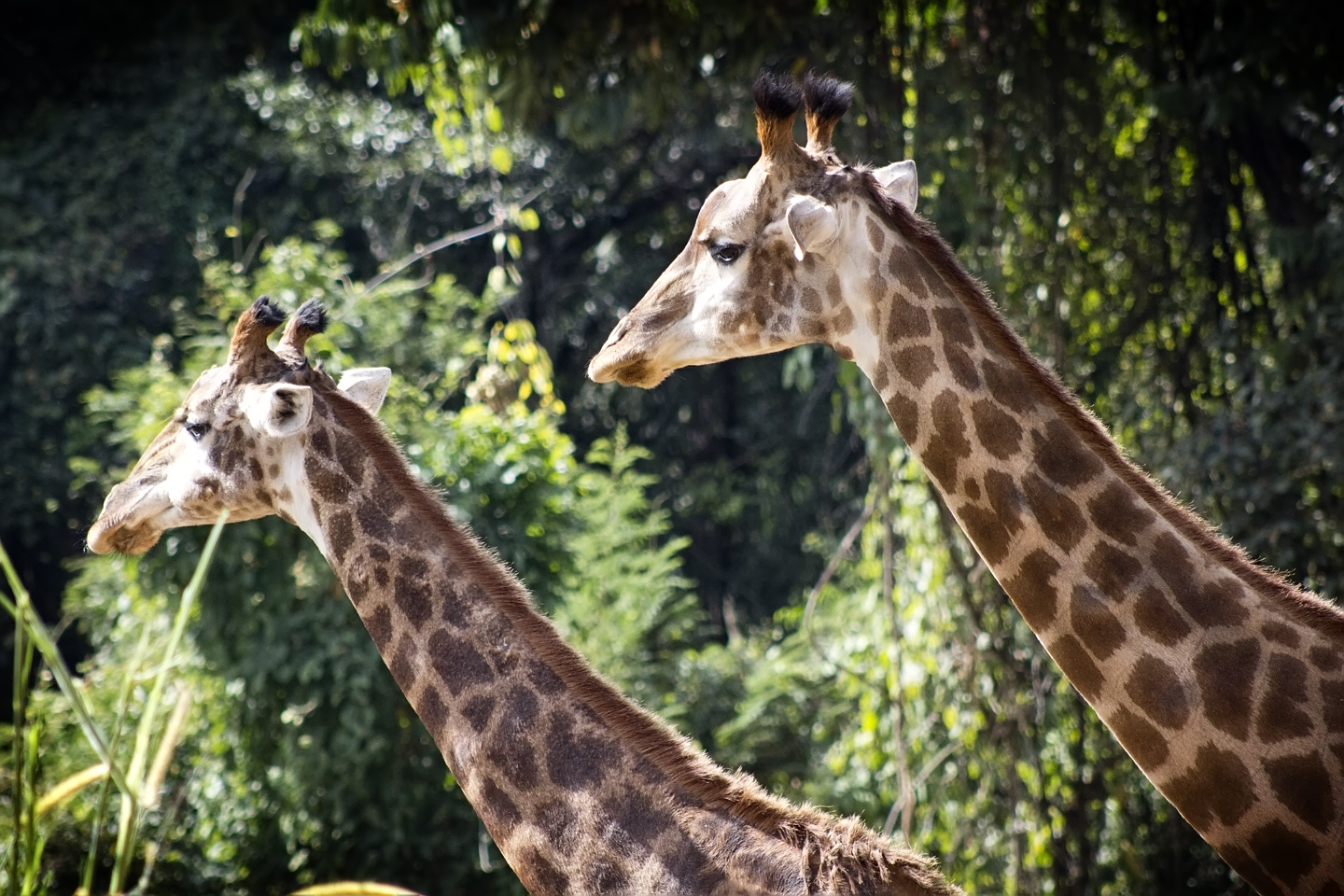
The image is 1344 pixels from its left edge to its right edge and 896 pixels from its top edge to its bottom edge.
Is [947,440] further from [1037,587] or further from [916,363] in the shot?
[1037,587]

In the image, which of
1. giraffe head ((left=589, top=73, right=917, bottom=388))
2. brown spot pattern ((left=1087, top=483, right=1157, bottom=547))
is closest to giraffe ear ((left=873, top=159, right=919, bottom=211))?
giraffe head ((left=589, top=73, right=917, bottom=388))

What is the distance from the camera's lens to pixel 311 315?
8.71ft

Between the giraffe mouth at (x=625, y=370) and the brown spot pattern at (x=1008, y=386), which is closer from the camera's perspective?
the brown spot pattern at (x=1008, y=386)

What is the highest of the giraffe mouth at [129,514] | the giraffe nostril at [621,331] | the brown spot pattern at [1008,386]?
the giraffe nostril at [621,331]

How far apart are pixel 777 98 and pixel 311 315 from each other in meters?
1.09

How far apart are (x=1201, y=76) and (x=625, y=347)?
347 centimetres

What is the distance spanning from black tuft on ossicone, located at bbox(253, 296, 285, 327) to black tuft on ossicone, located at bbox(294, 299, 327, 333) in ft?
0.25

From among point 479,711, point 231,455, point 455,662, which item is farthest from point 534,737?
point 231,455

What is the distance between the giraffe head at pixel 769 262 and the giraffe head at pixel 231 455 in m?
0.64

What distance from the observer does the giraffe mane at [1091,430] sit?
7.59ft

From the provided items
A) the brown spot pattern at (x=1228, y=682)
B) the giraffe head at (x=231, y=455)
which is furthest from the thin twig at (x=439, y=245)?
the brown spot pattern at (x=1228, y=682)

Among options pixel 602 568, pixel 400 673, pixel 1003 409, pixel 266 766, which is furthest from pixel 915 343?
pixel 602 568

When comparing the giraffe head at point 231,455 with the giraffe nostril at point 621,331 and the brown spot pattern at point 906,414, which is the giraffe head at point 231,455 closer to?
the giraffe nostril at point 621,331

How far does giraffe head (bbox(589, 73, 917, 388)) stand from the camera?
98.4 inches
